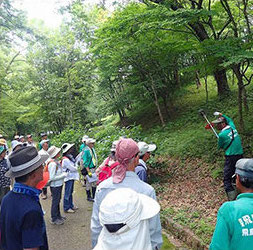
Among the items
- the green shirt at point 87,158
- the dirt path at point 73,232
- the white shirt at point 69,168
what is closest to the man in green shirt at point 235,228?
the dirt path at point 73,232

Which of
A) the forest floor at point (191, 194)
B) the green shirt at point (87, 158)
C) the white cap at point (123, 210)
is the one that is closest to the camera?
the white cap at point (123, 210)

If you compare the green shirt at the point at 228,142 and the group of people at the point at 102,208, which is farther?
the green shirt at the point at 228,142

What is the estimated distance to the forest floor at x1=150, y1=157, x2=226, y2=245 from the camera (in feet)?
14.9

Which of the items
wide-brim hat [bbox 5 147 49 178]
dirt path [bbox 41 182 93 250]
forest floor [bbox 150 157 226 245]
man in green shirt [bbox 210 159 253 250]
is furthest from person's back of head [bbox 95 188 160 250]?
dirt path [bbox 41 182 93 250]

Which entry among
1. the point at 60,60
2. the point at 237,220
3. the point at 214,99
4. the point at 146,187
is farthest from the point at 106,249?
the point at 60,60

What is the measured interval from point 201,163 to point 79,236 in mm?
4387

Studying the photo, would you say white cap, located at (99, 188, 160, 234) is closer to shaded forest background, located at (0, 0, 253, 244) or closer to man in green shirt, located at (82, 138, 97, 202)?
shaded forest background, located at (0, 0, 253, 244)

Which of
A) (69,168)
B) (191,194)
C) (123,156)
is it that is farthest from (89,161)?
(123,156)

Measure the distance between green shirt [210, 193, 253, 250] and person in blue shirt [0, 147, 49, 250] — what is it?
148 centimetres

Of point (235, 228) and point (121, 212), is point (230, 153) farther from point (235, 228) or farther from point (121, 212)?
point (121, 212)

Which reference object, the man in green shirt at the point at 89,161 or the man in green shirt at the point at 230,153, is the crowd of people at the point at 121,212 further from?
the man in green shirt at the point at 89,161

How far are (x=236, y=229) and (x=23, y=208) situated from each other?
1736mm

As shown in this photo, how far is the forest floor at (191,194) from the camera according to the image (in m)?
4.53

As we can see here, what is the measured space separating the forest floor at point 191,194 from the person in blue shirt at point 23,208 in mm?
2933
